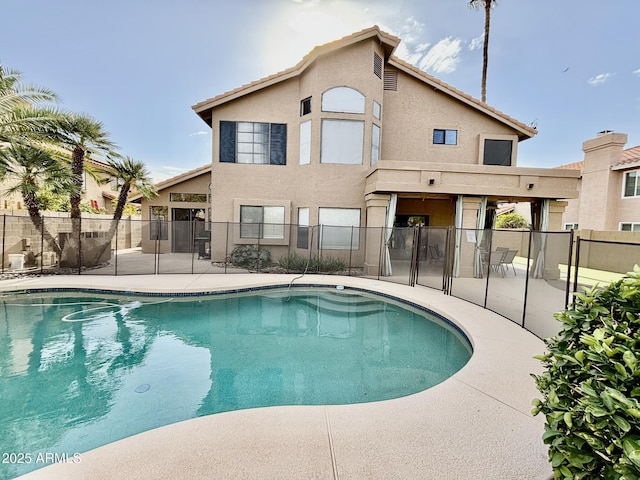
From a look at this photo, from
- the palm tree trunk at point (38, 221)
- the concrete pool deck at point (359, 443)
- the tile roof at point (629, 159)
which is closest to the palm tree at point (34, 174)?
the palm tree trunk at point (38, 221)

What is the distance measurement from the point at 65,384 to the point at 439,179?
11.5 meters

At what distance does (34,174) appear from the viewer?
1055cm

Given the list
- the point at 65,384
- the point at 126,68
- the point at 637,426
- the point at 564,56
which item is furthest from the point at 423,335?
the point at 564,56

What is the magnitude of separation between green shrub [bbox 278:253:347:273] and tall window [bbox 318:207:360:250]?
0.65 metres

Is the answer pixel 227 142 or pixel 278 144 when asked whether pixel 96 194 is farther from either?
pixel 278 144

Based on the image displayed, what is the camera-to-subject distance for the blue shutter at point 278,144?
13.8 m

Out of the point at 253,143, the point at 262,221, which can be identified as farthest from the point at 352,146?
the point at 262,221

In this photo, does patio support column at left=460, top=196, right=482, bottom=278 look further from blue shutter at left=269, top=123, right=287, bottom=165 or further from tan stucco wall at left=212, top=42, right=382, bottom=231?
blue shutter at left=269, top=123, right=287, bottom=165

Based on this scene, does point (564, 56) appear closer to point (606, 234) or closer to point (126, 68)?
point (606, 234)

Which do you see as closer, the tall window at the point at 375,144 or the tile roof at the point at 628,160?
the tall window at the point at 375,144

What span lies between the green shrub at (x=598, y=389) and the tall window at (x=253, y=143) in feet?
42.4

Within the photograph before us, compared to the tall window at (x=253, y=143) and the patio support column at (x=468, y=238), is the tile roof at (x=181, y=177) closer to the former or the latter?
the tall window at (x=253, y=143)

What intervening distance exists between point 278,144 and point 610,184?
18436 mm

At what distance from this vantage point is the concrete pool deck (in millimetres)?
2443
